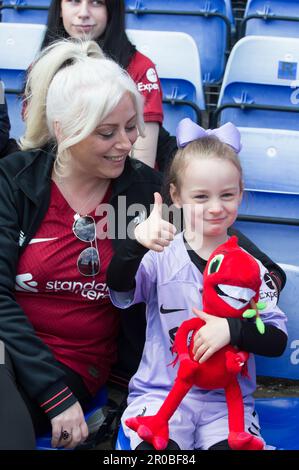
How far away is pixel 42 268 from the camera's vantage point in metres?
1.55

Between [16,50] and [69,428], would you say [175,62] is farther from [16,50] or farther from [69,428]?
[69,428]

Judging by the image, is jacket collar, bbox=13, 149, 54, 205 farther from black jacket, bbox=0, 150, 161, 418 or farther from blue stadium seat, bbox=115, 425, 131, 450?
blue stadium seat, bbox=115, 425, 131, 450

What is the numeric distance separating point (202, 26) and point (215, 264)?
196cm

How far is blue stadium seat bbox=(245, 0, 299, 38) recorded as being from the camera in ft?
9.90

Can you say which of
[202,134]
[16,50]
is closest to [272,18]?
[16,50]

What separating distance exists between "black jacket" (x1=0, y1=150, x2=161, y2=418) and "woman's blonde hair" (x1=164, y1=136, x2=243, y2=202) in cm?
16

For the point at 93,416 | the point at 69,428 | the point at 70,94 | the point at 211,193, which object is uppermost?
the point at 70,94

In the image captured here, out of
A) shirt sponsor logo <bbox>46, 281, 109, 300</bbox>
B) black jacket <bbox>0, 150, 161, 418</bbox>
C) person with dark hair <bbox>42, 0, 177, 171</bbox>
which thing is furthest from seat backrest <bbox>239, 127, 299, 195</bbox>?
shirt sponsor logo <bbox>46, 281, 109, 300</bbox>

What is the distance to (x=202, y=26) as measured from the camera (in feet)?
9.93

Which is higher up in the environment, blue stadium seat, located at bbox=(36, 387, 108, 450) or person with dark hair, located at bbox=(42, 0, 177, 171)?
person with dark hair, located at bbox=(42, 0, 177, 171)

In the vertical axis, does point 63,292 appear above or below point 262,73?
below

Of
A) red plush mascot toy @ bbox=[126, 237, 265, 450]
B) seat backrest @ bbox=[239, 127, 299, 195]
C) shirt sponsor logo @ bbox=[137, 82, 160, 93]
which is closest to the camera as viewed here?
red plush mascot toy @ bbox=[126, 237, 265, 450]

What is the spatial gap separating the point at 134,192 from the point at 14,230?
287 mm

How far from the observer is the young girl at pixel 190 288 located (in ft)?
4.39
